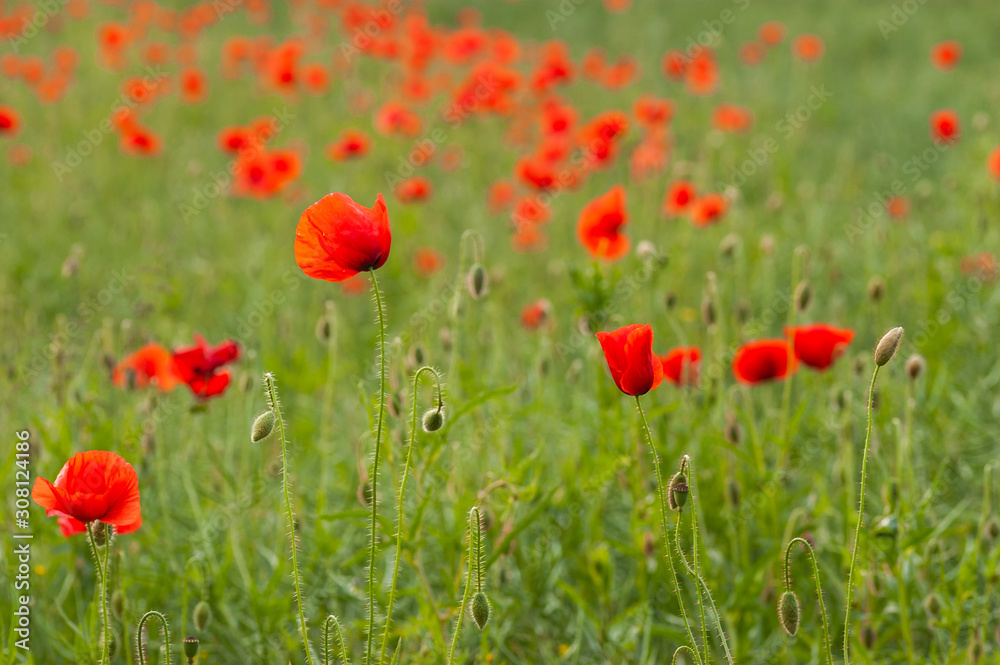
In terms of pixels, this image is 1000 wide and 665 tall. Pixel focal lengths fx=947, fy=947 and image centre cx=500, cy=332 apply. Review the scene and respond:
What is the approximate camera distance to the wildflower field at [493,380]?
1.86m

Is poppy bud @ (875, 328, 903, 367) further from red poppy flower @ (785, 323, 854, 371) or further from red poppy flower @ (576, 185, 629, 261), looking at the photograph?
red poppy flower @ (576, 185, 629, 261)

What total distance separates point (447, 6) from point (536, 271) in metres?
7.67

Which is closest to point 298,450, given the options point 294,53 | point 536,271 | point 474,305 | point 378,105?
point 474,305

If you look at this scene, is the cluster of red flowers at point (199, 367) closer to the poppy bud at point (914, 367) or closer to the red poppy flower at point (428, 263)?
the poppy bud at point (914, 367)

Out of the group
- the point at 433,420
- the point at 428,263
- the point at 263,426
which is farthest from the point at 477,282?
the point at 428,263

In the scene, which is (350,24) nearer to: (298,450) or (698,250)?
(698,250)

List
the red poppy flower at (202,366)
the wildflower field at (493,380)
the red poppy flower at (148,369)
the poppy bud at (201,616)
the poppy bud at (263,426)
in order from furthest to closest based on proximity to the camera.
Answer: the red poppy flower at (148,369) → the red poppy flower at (202,366) → the wildflower field at (493,380) → the poppy bud at (201,616) → the poppy bud at (263,426)

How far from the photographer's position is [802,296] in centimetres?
218

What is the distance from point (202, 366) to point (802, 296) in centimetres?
136

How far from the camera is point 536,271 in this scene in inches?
185

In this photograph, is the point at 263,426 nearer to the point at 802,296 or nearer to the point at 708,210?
the point at 802,296

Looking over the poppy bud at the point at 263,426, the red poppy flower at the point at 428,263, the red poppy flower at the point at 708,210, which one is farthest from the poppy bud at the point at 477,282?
the red poppy flower at the point at 428,263

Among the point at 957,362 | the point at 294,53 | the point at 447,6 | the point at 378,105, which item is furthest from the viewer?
the point at 447,6

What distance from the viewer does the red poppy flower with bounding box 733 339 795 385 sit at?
6.95 feet
